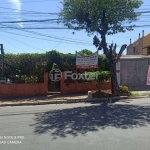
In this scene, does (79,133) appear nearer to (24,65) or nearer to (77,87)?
(77,87)

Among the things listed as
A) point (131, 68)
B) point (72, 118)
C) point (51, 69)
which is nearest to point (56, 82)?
point (51, 69)

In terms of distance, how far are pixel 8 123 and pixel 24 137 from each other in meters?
1.89

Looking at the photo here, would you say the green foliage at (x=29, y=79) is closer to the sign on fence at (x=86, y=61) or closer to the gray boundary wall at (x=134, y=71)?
the sign on fence at (x=86, y=61)

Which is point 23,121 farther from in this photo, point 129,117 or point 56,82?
point 56,82

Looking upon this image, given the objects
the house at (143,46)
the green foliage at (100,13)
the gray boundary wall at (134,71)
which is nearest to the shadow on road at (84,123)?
the green foliage at (100,13)

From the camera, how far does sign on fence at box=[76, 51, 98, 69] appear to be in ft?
51.0

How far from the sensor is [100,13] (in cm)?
1196

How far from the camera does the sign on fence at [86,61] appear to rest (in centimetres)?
1555

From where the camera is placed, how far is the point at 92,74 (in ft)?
43.8

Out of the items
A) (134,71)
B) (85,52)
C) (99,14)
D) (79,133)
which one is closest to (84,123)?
(79,133)

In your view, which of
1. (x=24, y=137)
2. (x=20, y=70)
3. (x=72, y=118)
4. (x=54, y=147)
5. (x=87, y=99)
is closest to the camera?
(x=54, y=147)

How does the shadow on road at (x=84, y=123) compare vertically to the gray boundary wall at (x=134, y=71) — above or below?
below

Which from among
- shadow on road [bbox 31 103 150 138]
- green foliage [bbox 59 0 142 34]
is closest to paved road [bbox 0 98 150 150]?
shadow on road [bbox 31 103 150 138]

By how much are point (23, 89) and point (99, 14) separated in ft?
24.1
